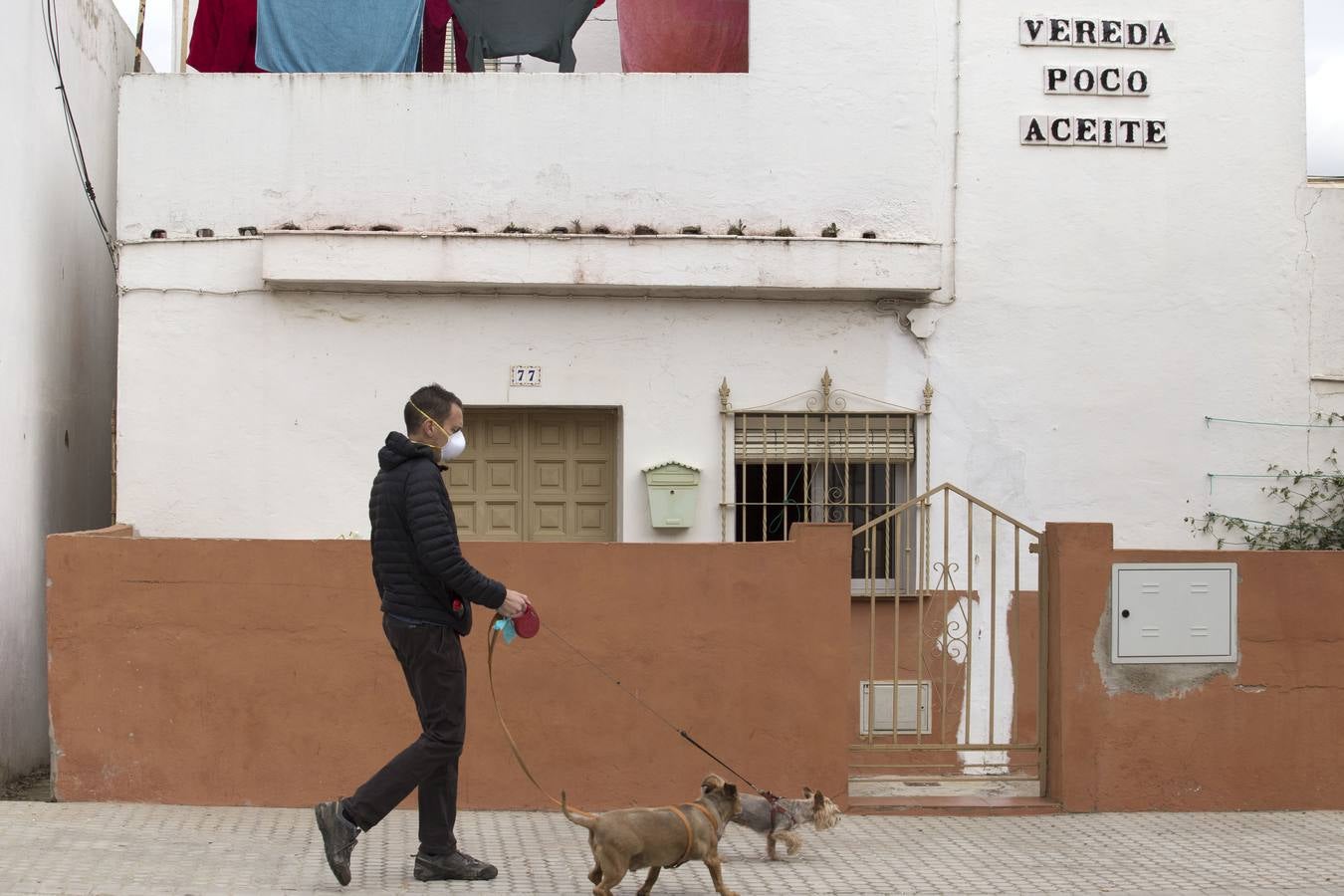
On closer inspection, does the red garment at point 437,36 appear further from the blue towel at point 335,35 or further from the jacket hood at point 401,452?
the jacket hood at point 401,452

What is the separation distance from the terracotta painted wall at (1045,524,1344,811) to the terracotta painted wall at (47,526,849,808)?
1.16m

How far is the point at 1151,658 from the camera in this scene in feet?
25.4

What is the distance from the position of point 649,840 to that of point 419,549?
4.62ft

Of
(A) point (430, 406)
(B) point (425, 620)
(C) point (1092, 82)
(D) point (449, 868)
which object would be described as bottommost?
(D) point (449, 868)

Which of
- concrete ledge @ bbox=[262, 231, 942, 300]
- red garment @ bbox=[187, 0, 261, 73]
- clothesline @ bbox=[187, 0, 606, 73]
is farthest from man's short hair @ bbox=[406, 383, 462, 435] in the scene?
red garment @ bbox=[187, 0, 261, 73]

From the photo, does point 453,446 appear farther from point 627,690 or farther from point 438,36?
point 438,36

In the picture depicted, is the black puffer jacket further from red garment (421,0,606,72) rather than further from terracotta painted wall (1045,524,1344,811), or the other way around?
red garment (421,0,606,72)

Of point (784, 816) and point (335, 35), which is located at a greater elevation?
point (335, 35)

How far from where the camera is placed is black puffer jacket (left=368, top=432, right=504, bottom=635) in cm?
586

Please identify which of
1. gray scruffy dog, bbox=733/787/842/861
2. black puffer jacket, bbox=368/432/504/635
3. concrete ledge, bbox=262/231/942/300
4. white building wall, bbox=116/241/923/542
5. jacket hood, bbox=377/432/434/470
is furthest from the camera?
white building wall, bbox=116/241/923/542

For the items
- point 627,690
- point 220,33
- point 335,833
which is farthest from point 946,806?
point 220,33

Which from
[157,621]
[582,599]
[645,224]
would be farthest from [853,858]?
[645,224]

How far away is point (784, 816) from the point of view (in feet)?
21.5

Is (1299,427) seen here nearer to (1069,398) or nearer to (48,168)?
(1069,398)
